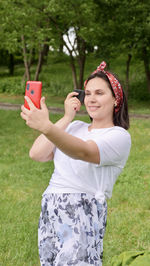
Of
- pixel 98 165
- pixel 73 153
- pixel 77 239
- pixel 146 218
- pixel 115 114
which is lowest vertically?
pixel 146 218

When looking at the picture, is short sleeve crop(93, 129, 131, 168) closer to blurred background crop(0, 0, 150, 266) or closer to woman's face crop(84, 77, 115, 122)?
woman's face crop(84, 77, 115, 122)

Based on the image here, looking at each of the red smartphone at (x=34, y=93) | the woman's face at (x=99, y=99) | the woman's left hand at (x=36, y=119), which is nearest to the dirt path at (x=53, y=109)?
the woman's face at (x=99, y=99)

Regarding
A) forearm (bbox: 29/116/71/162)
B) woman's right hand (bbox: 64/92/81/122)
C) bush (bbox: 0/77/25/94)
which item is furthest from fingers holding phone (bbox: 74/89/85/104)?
bush (bbox: 0/77/25/94)

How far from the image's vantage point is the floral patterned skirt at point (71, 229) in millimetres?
2230

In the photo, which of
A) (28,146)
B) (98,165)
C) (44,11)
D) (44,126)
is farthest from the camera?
(44,11)

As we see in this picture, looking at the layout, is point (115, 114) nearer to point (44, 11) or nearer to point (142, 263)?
point (142, 263)

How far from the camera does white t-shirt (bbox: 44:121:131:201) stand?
7.16 feet

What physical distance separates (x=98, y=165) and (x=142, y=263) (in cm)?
146

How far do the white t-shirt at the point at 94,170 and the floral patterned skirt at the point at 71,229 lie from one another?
2.2 inches

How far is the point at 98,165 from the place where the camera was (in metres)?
2.12

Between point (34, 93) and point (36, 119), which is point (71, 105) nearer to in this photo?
point (34, 93)

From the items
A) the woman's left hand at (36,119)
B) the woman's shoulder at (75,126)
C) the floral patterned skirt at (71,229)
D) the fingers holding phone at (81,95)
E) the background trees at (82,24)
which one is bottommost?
the floral patterned skirt at (71,229)

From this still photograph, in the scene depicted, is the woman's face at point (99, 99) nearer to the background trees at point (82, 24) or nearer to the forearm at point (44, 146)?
the forearm at point (44, 146)

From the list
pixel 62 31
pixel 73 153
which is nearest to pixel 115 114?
pixel 73 153
